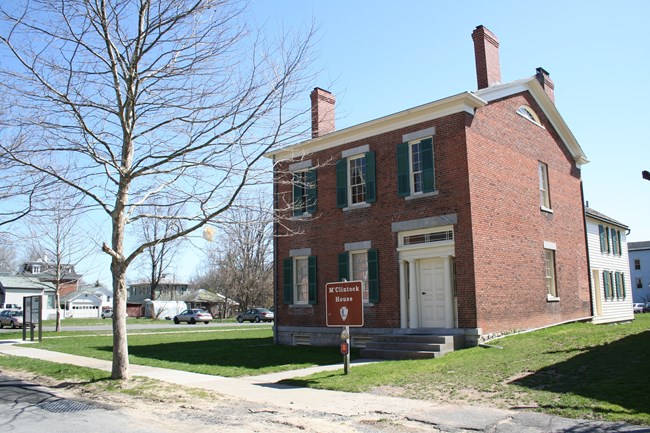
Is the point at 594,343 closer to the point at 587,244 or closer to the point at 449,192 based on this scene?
the point at 449,192

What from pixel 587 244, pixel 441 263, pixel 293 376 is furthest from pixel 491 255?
pixel 587 244

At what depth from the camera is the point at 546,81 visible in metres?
22.6

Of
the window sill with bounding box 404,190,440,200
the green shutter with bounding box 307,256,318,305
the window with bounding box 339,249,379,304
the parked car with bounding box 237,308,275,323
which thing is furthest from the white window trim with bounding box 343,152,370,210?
the parked car with bounding box 237,308,275,323

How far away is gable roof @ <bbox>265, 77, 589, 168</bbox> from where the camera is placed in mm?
16188

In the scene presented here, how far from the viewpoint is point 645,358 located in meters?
10.4

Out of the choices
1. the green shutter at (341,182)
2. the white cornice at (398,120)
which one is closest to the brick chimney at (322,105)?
the white cornice at (398,120)

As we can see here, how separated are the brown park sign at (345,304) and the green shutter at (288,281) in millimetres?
7659

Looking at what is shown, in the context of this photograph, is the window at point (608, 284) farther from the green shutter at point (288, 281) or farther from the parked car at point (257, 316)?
the parked car at point (257, 316)

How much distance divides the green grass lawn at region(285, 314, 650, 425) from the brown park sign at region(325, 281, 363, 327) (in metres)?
1.17

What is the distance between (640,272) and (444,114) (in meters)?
70.3

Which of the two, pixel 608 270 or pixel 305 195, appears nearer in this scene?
pixel 305 195

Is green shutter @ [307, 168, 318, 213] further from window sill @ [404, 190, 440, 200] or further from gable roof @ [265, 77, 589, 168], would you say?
window sill @ [404, 190, 440, 200]

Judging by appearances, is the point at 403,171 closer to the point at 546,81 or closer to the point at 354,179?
the point at 354,179

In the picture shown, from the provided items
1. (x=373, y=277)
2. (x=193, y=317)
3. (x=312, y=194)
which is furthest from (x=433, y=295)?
(x=193, y=317)
